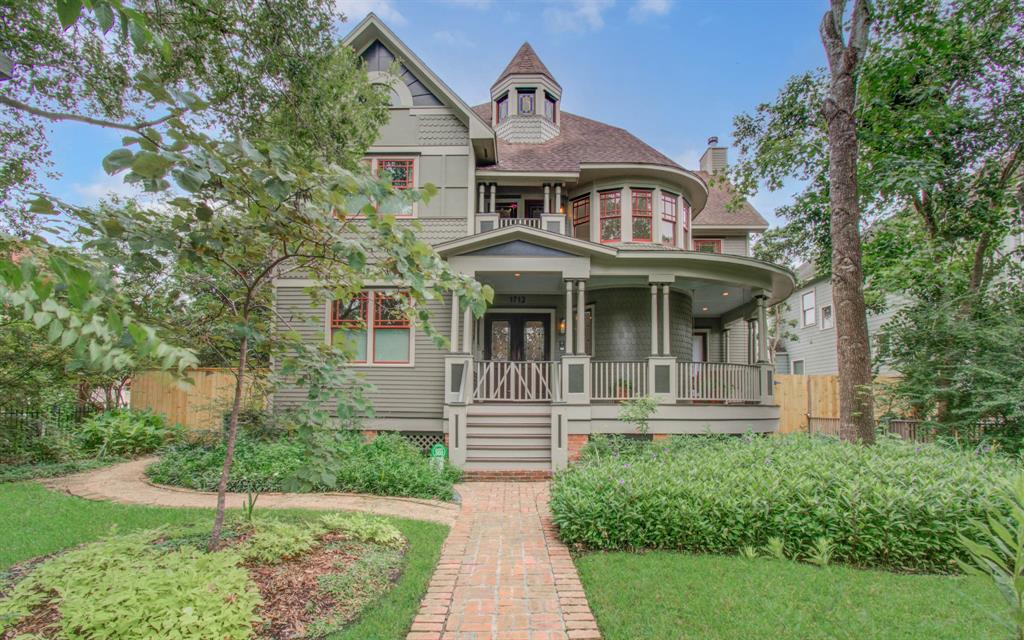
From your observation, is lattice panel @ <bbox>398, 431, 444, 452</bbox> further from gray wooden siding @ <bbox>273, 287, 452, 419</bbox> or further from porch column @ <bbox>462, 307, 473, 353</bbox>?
porch column @ <bbox>462, 307, 473, 353</bbox>

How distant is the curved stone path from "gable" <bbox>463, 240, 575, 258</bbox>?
521 cm

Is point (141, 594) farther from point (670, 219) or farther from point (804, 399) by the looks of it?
point (804, 399)

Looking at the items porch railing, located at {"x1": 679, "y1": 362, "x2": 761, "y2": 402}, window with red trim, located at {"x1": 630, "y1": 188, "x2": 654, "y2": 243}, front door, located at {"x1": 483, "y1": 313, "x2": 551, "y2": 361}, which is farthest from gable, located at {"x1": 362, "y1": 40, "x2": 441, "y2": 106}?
porch railing, located at {"x1": 679, "y1": 362, "x2": 761, "y2": 402}

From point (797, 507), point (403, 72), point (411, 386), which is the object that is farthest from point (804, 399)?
point (403, 72)

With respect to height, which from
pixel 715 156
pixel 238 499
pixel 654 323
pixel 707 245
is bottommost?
pixel 238 499

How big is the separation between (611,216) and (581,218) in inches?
31.5

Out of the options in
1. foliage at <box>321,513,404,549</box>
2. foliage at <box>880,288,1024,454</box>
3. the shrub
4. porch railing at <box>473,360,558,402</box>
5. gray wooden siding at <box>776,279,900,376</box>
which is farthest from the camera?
gray wooden siding at <box>776,279,900,376</box>

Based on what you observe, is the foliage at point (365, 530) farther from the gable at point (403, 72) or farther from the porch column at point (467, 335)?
the gable at point (403, 72)

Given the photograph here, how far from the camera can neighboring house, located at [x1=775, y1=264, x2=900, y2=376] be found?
20.8 metres

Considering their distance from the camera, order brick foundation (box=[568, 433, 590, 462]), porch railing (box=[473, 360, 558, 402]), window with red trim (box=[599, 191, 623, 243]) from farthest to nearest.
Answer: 1. window with red trim (box=[599, 191, 623, 243])
2. porch railing (box=[473, 360, 558, 402])
3. brick foundation (box=[568, 433, 590, 462])

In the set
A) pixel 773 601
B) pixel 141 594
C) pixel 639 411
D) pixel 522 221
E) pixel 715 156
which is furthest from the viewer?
pixel 715 156

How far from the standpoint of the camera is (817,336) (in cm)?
2189

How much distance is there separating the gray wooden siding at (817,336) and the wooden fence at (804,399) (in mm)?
5621

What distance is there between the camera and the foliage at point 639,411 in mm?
9422
